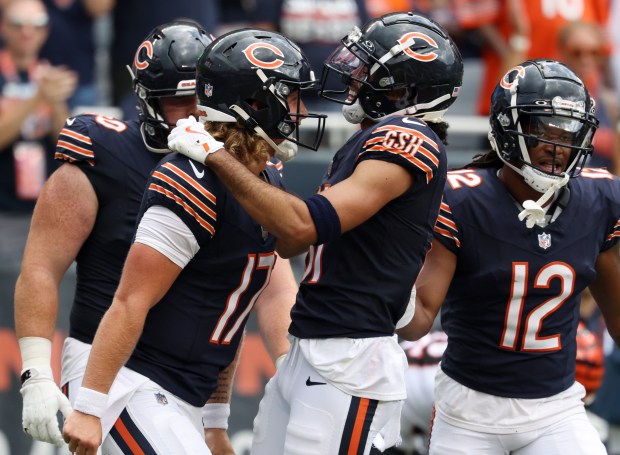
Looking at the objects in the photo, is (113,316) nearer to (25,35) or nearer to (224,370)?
(224,370)

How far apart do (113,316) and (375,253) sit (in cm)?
82

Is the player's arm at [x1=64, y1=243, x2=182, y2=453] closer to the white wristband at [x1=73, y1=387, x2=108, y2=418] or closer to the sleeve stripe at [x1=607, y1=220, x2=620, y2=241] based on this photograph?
the white wristband at [x1=73, y1=387, x2=108, y2=418]

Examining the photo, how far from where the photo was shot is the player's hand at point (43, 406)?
4340 millimetres

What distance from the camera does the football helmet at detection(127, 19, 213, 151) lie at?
463 cm

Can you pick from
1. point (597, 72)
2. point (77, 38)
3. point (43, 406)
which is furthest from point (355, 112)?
point (597, 72)

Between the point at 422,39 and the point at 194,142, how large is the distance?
850mm

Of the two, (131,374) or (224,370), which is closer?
(131,374)

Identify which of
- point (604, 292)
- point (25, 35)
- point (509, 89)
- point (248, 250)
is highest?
point (509, 89)

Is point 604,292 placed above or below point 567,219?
below

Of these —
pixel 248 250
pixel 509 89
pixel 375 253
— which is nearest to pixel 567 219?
pixel 509 89

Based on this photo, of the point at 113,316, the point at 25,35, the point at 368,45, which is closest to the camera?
the point at 113,316

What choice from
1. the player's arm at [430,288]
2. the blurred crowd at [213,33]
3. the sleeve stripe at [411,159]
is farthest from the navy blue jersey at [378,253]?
the blurred crowd at [213,33]

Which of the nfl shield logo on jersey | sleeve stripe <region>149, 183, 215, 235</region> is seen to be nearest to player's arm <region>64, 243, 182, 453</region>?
sleeve stripe <region>149, 183, 215, 235</region>

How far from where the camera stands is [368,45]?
13.9 feet
